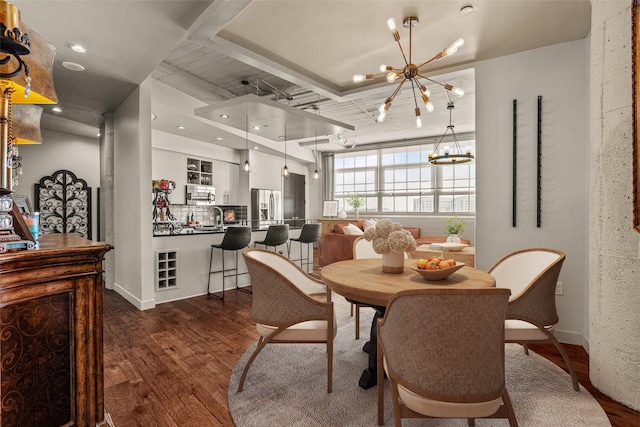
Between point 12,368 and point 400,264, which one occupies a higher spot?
point 400,264

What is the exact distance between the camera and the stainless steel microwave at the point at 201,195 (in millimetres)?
7066

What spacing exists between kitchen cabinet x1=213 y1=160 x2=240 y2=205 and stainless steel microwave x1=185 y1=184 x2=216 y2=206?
0.22 meters

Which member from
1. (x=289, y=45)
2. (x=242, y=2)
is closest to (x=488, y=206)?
(x=289, y=45)

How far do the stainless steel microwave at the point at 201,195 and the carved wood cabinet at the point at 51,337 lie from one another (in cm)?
587

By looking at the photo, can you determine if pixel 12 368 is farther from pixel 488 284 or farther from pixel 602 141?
pixel 602 141

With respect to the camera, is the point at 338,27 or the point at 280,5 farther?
the point at 338,27

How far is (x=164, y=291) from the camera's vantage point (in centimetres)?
417

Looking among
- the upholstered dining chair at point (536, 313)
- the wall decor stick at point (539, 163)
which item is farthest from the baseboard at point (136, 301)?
the wall decor stick at point (539, 163)

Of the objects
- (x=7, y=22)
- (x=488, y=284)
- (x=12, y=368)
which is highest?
(x=7, y=22)

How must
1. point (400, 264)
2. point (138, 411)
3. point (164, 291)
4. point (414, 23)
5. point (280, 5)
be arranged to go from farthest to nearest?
point (164, 291) → point (414, 23) → point (280, 5) → point (400, 264) → point (138, 411)

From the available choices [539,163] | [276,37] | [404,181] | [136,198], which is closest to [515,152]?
[539,163]

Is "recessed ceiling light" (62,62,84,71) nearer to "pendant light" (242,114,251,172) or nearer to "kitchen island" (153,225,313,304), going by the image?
"kitchen island" (153,225,313,304)

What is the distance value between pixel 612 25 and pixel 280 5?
224 cm

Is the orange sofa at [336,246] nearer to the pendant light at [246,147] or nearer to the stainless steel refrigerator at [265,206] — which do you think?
the stainless steel refrigerator at [265,206]
